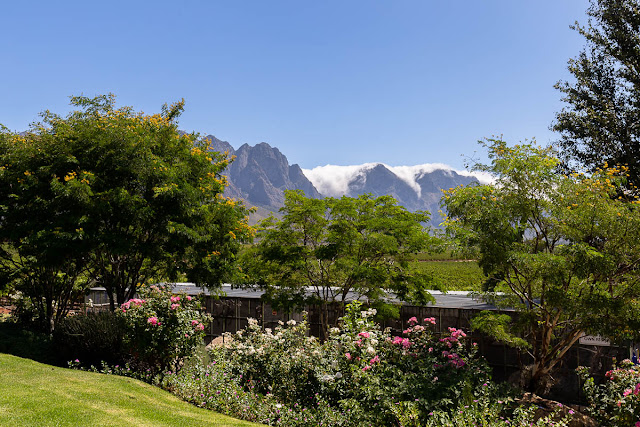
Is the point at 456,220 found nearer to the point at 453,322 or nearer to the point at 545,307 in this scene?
the point at 545,307

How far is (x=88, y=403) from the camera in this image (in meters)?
7.86

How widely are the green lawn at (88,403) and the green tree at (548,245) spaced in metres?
5.86

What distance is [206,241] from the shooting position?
14.6m

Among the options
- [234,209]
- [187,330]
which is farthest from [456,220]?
[234,209]

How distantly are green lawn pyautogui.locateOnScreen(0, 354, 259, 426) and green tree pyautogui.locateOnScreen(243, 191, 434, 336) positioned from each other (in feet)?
19.6

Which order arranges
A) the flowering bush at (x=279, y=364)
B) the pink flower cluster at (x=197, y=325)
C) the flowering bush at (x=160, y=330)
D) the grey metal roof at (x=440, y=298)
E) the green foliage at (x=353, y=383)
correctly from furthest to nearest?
the grey metal roof at (x=440, y=298) < the pink flower cluster at (x=197, y=325) < the flowering bush at (x=160, y=330) < the flowering bush at (x=279, y=364) < the green foliage at (x=353, y=383)

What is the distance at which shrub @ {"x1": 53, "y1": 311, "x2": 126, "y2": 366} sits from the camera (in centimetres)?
1179

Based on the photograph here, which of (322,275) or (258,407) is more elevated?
(322,275)

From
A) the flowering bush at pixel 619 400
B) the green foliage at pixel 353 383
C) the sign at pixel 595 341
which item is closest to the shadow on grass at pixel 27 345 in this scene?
the green foliage at pixel 353 383

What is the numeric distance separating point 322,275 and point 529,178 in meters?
Result: 7.26

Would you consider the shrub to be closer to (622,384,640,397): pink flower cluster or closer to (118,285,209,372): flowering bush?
(118,285,209,372): flowering bush

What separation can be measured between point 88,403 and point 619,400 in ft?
27.2

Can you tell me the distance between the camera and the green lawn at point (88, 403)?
274 inches

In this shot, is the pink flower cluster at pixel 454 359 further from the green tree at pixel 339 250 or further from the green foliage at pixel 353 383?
the green tree at pixel 339 250
